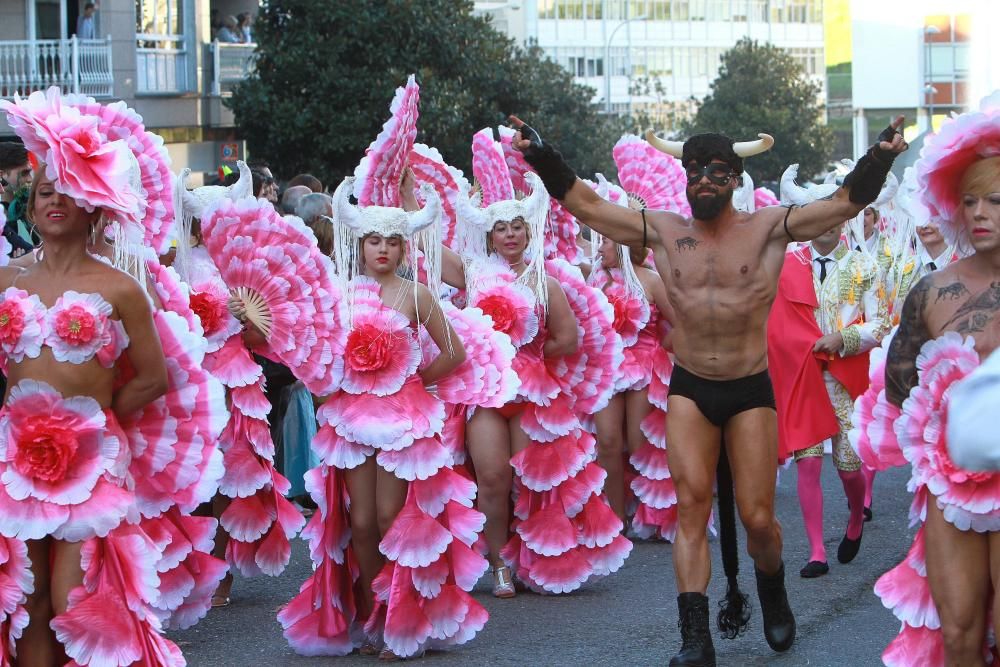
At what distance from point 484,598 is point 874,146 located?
3487 mm

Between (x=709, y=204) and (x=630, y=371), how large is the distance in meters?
3.41

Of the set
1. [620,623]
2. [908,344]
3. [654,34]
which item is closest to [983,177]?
[908,344]

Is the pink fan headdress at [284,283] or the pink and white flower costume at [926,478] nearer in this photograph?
the pink and white flower costume at [926,478]

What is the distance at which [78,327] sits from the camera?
16.9 ft

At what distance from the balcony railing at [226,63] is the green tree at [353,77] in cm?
323

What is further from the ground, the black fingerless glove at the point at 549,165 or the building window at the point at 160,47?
the building window at the point at 160,47

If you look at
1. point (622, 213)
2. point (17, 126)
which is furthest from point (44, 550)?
point (622, 213)

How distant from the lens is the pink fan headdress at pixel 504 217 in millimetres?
A: 8398

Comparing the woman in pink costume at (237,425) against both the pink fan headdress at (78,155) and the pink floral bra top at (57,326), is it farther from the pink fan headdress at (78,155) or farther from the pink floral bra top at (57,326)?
the pink floral bra top at (57,326)

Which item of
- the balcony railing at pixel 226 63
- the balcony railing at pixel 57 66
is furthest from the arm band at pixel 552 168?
the balcony railing at pixel 226 63

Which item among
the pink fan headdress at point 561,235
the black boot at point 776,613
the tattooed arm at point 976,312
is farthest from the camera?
the pink fan headdress at point 561,235

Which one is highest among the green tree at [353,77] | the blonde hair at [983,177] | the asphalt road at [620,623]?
the green tree at [353,77]

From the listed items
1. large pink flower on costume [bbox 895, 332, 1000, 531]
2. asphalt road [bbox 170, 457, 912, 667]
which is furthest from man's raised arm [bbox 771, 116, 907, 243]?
asphalt road [bbox 170, 457, 912, 667]

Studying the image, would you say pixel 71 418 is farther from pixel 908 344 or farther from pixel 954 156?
pixel 954 156
